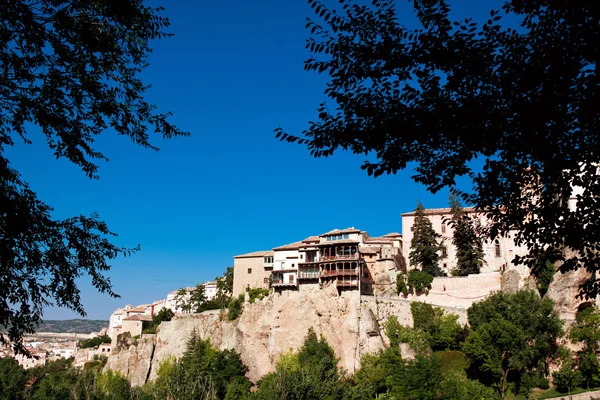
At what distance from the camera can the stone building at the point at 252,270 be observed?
60.0m

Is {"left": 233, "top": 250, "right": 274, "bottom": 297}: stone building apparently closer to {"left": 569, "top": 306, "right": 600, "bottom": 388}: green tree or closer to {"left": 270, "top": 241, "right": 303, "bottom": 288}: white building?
{"left": 270, "top": 241, "right": 303, "bottom": 288}: white building

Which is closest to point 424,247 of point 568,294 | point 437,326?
point 437,326

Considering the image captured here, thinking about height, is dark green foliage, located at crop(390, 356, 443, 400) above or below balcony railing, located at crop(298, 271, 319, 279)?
below

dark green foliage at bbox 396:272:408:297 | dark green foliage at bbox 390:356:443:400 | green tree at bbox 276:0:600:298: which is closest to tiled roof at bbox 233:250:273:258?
dark green foliage at bbox 396:272:408:297

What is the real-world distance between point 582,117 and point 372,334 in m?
41.7

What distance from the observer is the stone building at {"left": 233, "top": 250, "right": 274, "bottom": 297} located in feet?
197

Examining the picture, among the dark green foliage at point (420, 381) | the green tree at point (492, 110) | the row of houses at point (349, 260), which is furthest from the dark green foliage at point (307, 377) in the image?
the green tree at point (492, 110)

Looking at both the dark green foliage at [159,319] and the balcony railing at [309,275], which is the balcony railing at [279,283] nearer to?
the balcony railing at [309,275]

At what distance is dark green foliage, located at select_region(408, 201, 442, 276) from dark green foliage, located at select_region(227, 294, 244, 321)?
21.3 m

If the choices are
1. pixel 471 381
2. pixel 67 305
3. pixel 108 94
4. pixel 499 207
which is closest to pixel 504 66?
pixel 499 207

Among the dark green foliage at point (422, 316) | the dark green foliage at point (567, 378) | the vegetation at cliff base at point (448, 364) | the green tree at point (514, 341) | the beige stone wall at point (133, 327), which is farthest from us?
the beige stone wall at point (133, 327)

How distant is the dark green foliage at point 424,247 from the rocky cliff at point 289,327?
9.34m

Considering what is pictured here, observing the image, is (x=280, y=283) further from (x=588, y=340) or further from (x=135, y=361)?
(x=588, y=340)

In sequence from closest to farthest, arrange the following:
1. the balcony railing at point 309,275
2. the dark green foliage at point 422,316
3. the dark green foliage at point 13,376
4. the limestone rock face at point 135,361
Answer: the dark green foliage at point 422,316 → the balcony railing at point 309,275 → the dark green foliage at point 13,376 → the limestone rock face at point 135,361
